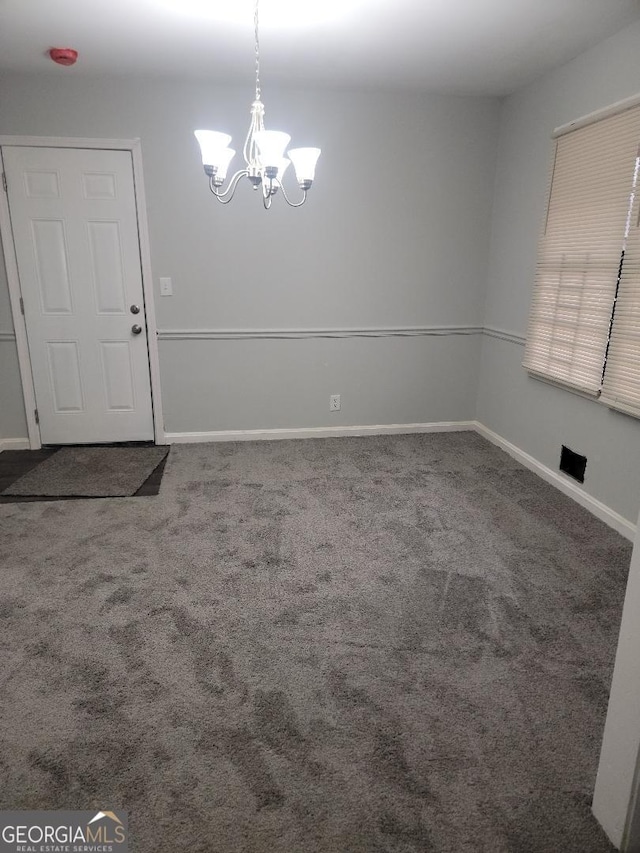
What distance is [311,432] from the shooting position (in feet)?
14.0

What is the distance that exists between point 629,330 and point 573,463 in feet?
2.92

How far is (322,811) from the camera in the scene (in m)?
1.38

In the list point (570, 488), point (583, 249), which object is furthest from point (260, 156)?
point (570, 488)

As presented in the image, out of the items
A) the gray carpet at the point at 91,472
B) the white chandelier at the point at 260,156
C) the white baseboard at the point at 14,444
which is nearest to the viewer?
the white chandelier at the point at 260,156

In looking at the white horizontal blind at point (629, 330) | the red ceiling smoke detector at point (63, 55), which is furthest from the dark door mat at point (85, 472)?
the white horizontal blind at point (629, 330)

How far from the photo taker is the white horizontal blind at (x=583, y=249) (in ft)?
8.91

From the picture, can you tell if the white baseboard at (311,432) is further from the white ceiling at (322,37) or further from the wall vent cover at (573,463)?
the white ceiling at (322,37)

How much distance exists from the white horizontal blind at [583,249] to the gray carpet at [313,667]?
89 centimetres

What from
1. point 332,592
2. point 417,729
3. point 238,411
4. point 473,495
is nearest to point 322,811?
point 417,729

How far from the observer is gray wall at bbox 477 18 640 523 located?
274 centimetres

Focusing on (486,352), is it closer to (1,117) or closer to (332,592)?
(332,592)

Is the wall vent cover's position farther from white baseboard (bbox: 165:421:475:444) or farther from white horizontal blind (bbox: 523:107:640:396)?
white baseboard (bbox: 165:421:475:444)

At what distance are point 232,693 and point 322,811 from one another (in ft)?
1.60

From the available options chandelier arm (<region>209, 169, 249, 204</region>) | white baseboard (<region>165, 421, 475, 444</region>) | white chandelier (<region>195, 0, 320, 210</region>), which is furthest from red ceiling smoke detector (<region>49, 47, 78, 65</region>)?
white baseboard (<region>165, 421, 475, 444</region>)
